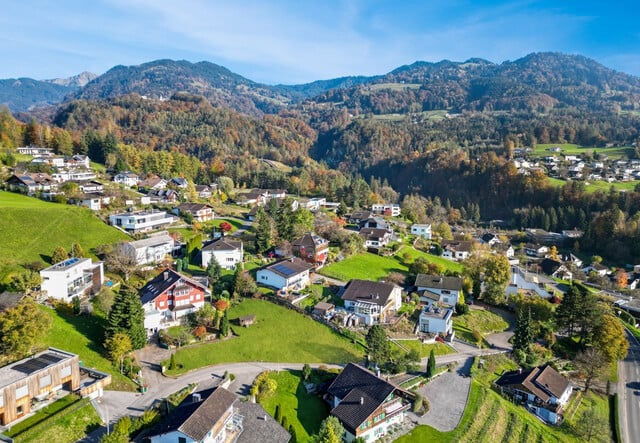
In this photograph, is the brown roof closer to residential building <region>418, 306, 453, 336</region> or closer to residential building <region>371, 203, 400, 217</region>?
residential building <region>418, 306, 453, 336</region>

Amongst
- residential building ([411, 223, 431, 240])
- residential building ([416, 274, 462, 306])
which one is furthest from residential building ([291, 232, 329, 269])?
residential building ([411, 223, 431, 240])

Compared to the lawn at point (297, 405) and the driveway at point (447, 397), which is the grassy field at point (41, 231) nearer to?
the lawn at point (297, 405)

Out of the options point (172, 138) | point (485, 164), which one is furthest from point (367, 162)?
point (172, 138)

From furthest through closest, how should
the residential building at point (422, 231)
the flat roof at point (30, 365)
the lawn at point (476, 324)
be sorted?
the residential building at point (422, 231), the lawn at point (476, 324), the flat roof at point (30, 365)

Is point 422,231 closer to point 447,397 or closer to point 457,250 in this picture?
point 457,250

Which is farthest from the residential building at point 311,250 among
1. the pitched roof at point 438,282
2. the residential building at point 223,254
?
the pitched roof at point 438,282
